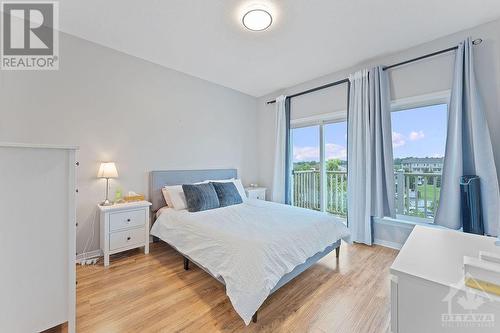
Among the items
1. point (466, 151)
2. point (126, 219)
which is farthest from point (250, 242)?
point (466, 151)

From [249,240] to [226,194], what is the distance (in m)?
1.48

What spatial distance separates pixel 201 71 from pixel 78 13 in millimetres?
1620

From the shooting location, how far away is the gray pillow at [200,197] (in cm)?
277

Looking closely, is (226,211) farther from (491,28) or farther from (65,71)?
(491,28)

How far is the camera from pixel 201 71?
342 centimetres

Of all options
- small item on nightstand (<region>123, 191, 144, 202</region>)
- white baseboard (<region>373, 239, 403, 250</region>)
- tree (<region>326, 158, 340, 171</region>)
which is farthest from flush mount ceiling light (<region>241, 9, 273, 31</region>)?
white baseboard (<region>373, 239, 403, 250</region>)

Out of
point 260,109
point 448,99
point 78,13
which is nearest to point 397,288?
point 448,99

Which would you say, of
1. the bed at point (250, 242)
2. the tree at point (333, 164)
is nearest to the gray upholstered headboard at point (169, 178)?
the bed at point (250, 242)

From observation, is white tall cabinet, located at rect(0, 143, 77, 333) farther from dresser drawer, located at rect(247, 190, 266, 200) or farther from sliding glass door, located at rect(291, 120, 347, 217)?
sliding glass door, located at rect(291, 120, 347, 217)

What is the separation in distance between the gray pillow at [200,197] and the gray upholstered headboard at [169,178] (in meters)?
0.47

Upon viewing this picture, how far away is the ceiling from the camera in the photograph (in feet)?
6.65

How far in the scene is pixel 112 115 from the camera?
2783mm

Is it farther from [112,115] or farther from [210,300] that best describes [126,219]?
[210,300]

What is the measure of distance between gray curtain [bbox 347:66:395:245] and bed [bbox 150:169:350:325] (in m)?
0.76
